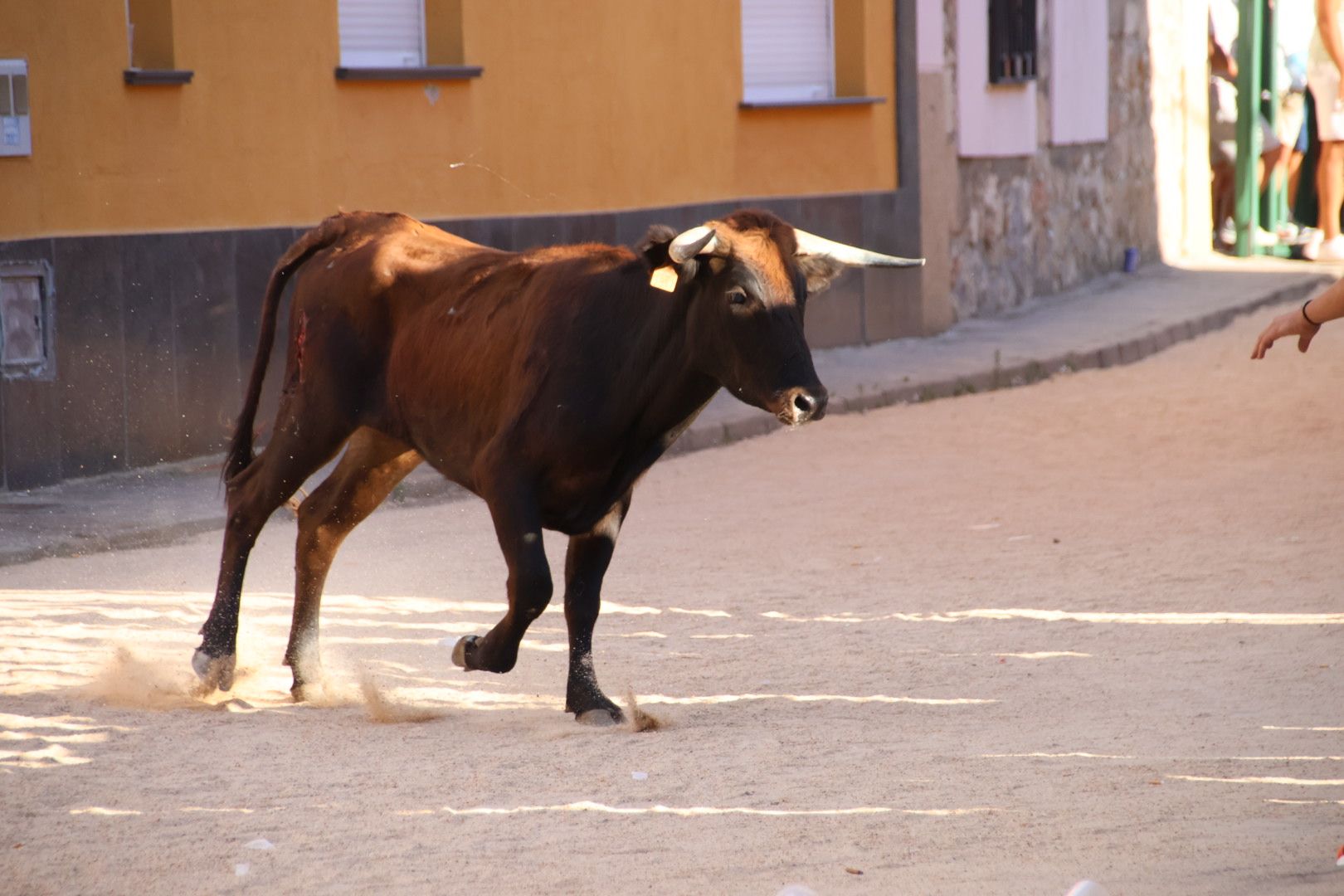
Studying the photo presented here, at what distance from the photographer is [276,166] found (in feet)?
34.3

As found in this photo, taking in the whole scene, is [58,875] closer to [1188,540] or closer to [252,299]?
[1188,540]

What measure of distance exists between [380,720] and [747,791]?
1.39 m

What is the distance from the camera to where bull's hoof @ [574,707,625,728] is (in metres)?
5.67

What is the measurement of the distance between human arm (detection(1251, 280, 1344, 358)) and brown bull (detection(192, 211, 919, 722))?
1.17 m

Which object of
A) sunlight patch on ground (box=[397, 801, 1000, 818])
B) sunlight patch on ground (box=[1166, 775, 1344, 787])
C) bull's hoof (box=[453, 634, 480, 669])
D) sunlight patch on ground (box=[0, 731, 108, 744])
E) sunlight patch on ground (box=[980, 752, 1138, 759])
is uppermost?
bull's hoof (box=[453, 634, 480, 669])

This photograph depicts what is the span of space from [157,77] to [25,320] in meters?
1.43

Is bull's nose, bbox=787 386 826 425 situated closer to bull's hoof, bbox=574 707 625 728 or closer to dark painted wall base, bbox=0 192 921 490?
bull's hoof, bbox=574 707 625 728

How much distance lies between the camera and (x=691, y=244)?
17.7 ft

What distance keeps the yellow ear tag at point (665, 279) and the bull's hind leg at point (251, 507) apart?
Result: 128cm

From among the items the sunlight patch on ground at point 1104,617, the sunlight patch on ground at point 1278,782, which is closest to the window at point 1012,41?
the sunlight patch on ground at point 1104,617

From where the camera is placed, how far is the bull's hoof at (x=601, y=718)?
5672 mm

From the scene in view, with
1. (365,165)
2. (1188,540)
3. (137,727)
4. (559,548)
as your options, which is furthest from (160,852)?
(365,165)

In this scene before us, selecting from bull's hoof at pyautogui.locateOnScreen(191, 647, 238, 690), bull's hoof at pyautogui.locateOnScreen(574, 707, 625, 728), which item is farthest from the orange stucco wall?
bull's hoof at pyautogui.locateOnScreen(574, 707, 625, 728)

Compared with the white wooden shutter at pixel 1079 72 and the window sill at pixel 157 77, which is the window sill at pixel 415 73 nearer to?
the window sill at pixel 157 77
